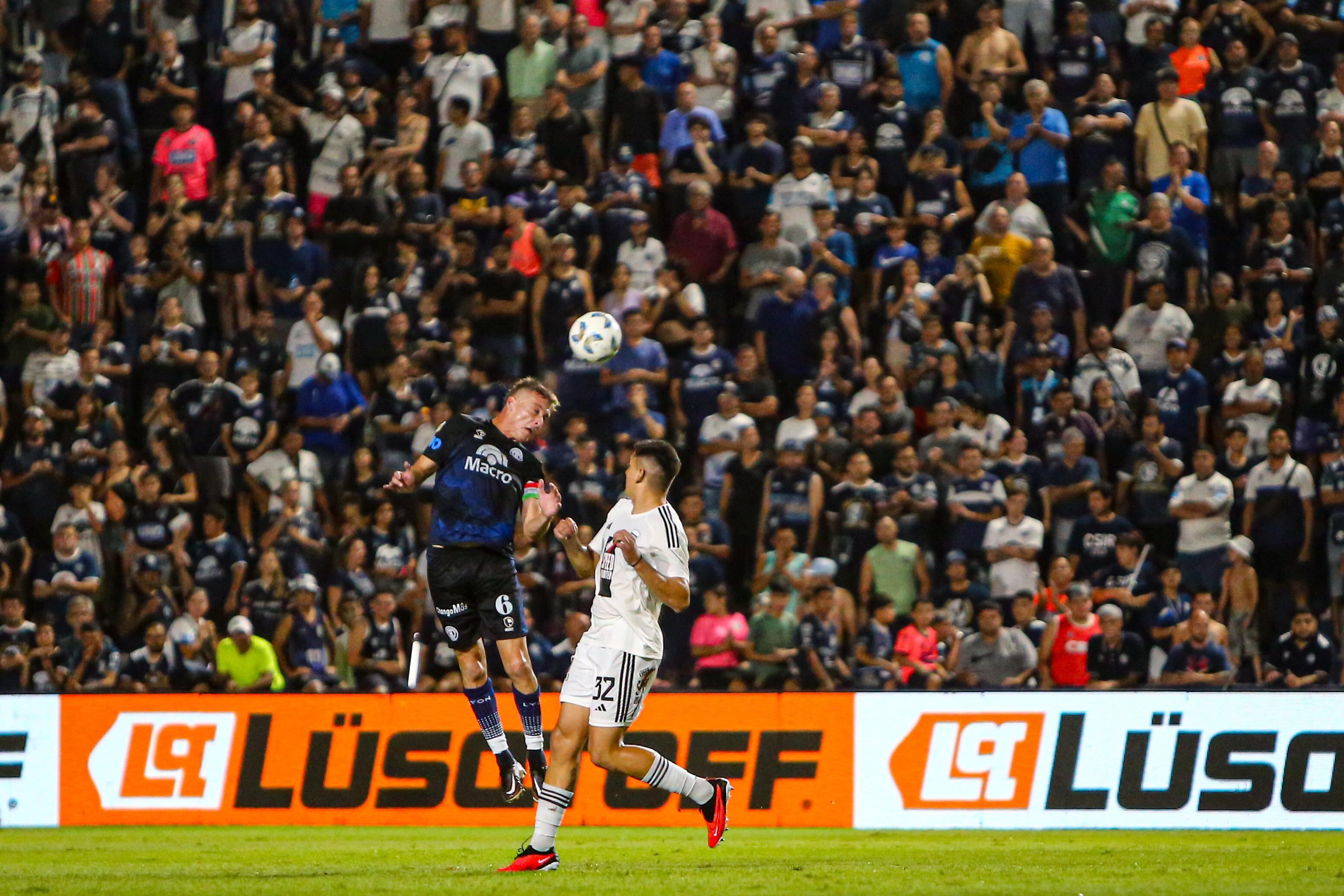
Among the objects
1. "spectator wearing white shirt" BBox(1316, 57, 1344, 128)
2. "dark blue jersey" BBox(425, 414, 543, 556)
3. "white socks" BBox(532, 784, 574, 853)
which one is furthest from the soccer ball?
"spectator wearing white shirt" BBox(1316, 57, 1344, 128)

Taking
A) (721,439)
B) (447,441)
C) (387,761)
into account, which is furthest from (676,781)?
(721,439)

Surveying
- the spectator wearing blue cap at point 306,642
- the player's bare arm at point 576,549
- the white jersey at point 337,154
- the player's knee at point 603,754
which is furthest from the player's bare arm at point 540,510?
the white jersey at point 337,154

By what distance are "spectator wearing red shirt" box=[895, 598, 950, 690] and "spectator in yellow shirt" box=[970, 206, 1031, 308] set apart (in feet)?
13.2

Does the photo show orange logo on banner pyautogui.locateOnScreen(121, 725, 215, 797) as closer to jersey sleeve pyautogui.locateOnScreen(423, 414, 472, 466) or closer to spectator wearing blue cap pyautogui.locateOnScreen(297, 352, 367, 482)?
spectator wearing blue cap pyautogui.locateOnScreen(297, 352, 367, 482)

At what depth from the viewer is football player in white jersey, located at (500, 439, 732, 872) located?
35.0 ft

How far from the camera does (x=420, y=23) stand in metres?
23.3

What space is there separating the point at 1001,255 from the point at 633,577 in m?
10.1

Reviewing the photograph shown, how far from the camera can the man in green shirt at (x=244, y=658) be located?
1777 cm

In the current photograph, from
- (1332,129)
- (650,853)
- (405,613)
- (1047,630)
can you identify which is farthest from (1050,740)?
(1332,129)

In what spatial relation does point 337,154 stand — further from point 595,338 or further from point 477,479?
point 477,479

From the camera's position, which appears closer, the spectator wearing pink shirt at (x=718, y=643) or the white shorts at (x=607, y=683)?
the white shorts at (x=607, y=683)

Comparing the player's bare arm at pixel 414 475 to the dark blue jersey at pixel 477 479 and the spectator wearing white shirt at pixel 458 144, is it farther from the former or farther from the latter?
the spectator wearing white shirt at pixel 458 144

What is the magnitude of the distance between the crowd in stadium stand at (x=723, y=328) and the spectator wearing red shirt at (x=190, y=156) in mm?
36

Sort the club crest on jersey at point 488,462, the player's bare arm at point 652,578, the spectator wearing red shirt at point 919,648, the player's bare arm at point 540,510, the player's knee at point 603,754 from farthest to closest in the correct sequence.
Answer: the spectator wearing red shirt at point 919,648 → the club crest on jersey at point 488,462 → the player's knee at point 603,754 → the player's bare arm at point 540,510 → the player's bare arm at point 652,578
